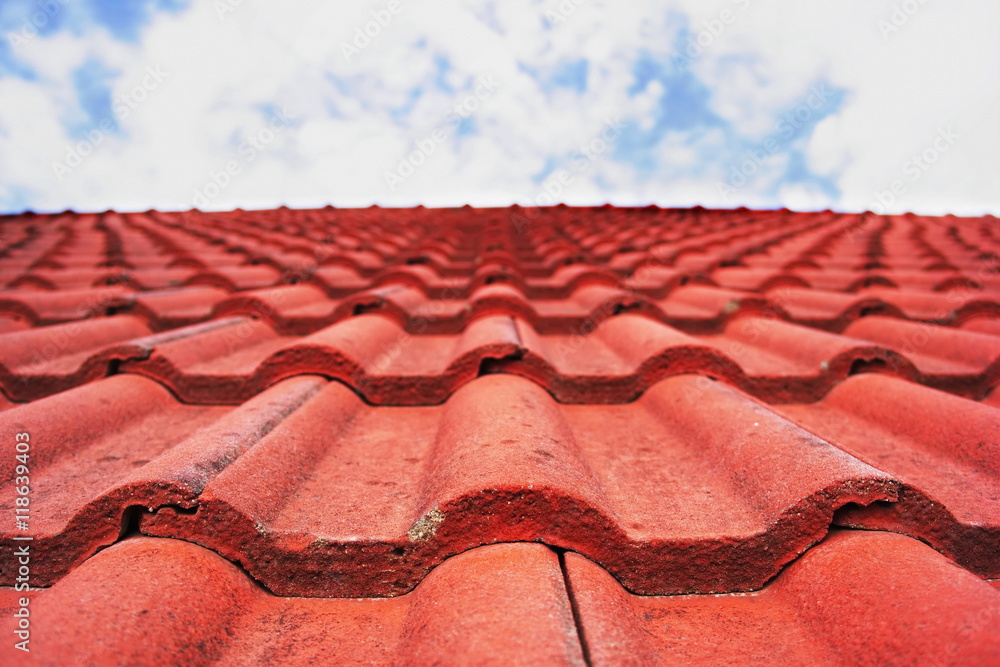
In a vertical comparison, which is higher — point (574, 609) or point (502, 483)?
point (502, 483)

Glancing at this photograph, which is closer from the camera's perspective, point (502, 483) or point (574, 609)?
point (574, 609)

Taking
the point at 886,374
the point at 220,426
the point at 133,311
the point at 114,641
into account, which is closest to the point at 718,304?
the point at 886,374

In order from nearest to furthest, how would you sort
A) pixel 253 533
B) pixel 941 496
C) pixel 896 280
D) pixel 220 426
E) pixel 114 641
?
pixel 114 641 < pixel 253 533 < pixel 941 496 < pixel 220 426 < pixel 896 280

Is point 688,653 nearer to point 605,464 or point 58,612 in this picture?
point 605,464

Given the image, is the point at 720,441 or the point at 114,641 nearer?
the point at 114,641

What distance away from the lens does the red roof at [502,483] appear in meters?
0.82

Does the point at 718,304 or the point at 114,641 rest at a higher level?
the point at 718,304

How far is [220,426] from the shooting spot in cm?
125

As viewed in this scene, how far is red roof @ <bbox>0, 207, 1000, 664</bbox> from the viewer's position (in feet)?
2.69

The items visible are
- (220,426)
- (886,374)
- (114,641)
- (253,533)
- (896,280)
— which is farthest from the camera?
(896,280)

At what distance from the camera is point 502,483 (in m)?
0.94

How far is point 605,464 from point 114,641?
976 millimetres

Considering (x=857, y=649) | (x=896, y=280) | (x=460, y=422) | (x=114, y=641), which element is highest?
(x=896, y=280)

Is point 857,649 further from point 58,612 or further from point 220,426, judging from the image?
point 220,426
